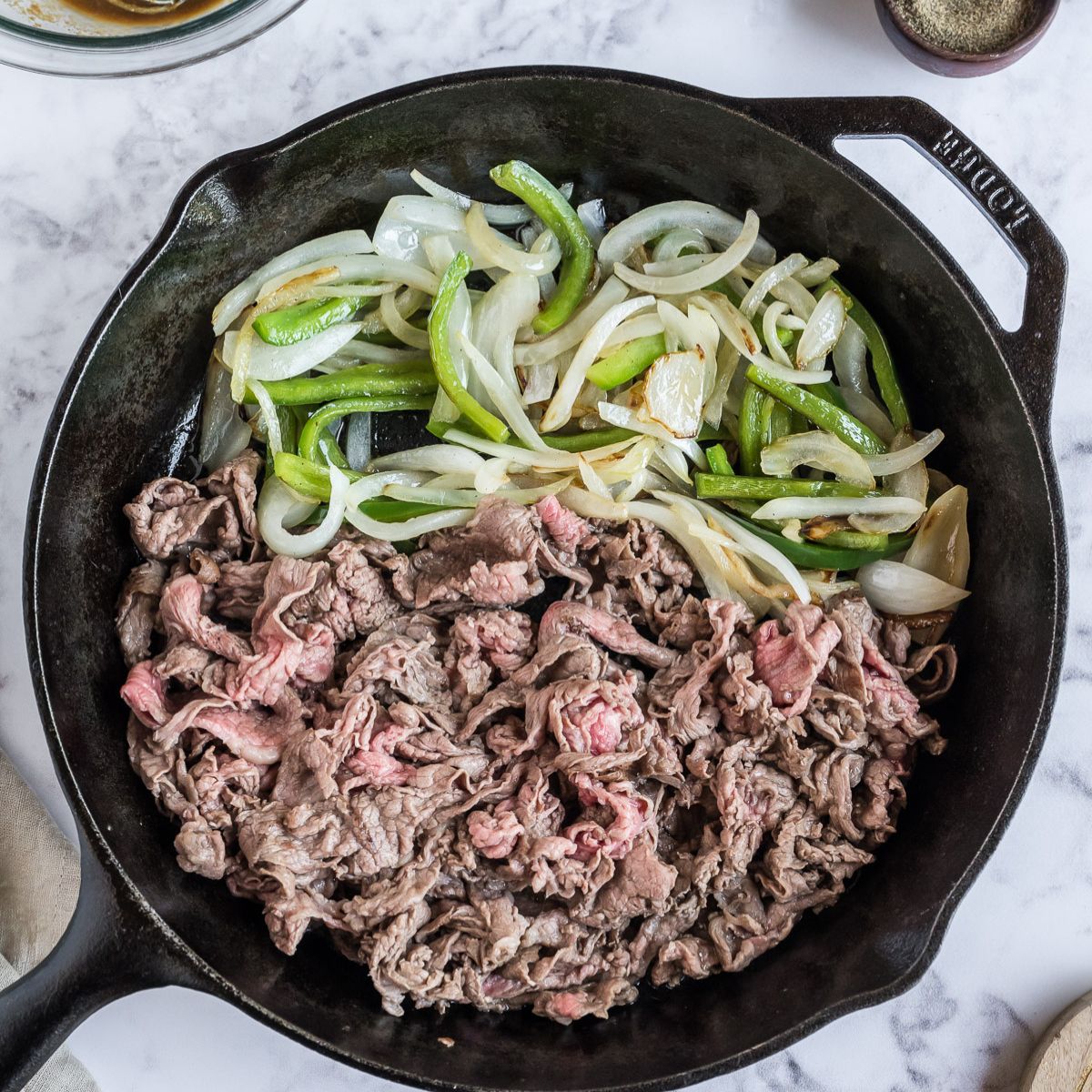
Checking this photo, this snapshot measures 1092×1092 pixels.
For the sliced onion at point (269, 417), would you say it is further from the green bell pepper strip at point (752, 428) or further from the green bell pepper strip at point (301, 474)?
the green bell pepper strip at point (752, 428)

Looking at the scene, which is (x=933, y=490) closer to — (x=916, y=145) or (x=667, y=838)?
(x=916, y=145)

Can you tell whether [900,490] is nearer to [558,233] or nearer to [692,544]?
[692,544]

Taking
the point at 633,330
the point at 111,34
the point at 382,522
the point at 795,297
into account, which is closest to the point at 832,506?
the point at 795,297

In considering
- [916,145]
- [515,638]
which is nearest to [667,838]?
[515,638]

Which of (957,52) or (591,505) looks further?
(957,52)

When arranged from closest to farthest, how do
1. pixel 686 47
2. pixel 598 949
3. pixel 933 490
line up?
pixel 598 949
pixel 933 490
pixel 686 47

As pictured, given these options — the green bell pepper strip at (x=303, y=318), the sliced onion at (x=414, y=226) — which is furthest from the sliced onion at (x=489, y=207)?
the green bell pepper strip at (x=303, y=318)

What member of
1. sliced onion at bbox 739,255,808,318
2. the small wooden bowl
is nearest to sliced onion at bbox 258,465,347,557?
sliced onion at bbox 739,255,808,318

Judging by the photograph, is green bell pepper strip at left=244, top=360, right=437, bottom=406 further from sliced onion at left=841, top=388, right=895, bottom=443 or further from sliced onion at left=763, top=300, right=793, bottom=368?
sliced onion at left=841, top=388, right=895, bottom=443
